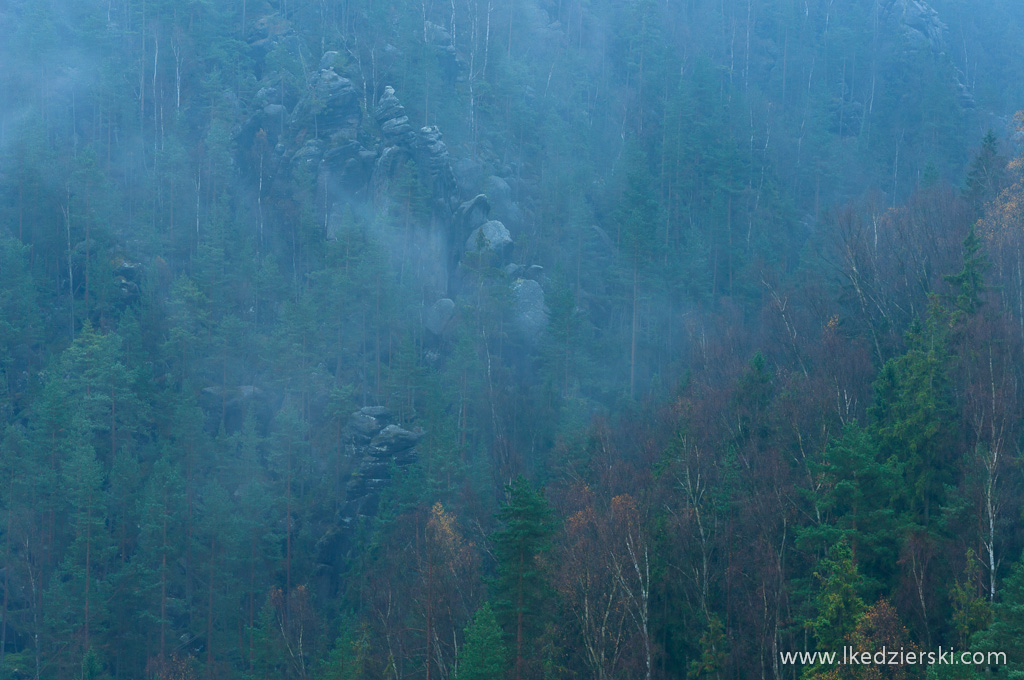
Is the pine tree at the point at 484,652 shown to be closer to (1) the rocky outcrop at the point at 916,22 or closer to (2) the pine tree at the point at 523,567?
(2) the pine tree at the point at 523,567

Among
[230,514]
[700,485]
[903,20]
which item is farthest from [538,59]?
[700,485]

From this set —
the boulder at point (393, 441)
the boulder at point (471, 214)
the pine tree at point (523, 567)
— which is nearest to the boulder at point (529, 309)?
the boulder at point (471, 214)

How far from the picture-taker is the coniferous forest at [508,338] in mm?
31000

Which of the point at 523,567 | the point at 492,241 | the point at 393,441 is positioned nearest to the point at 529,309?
the point at 492,241

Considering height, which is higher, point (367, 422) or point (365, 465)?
point (367, 422)

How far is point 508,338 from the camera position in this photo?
6450cm

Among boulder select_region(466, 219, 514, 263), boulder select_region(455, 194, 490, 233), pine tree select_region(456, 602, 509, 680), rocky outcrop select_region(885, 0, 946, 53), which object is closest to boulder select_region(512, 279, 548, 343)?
boulder select_region(466, 219, 514, 263)

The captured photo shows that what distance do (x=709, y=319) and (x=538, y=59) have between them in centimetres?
3987

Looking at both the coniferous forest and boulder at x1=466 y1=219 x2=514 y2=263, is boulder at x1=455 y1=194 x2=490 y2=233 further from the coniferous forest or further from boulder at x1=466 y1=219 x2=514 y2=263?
boulder at x1=466 y1=219 x2=514 y2=263

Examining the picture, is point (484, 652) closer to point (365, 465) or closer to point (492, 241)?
point (365, 465)

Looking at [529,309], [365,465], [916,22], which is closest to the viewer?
[365,465]

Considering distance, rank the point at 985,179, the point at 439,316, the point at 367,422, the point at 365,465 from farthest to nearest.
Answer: the point at 439,316 → the point at 367,422 → the point at 365,465 → the point at 985,179

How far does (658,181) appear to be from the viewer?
3063 inches

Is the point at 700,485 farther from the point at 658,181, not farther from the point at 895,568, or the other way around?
the point at 658,181
